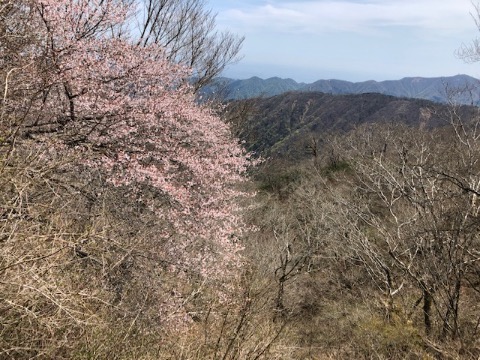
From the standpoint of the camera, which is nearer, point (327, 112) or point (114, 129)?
point (114, 129)

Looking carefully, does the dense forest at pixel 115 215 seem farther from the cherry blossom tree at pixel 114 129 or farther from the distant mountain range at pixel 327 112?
the distant mountain range at pixel 327 112

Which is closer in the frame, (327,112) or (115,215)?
(115,215)

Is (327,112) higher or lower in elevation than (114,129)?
higher

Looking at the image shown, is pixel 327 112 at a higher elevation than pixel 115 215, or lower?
higher

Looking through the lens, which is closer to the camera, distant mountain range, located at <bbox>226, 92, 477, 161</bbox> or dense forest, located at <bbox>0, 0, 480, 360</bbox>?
dense forest, located at <bbox>0, 0, 480, 360</bbox>

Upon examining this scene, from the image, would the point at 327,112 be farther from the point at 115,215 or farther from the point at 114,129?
the point at 115,215

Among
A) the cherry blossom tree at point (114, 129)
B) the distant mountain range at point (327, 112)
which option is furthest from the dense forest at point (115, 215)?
the distant mountain range at point (327, 112)

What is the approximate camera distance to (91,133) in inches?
285

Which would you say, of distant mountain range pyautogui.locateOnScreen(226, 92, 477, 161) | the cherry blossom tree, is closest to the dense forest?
the cherry blossom tree

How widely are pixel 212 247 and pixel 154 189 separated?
2312 mm

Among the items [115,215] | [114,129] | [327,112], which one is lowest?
[115,215]

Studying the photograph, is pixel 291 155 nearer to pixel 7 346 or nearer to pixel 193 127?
pixel 193 127

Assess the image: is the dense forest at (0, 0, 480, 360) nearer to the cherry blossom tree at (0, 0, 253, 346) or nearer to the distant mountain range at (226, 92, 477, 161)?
the cherry blossom tree at (0, 0, 253, 346)

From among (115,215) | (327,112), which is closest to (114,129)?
(115,215)
